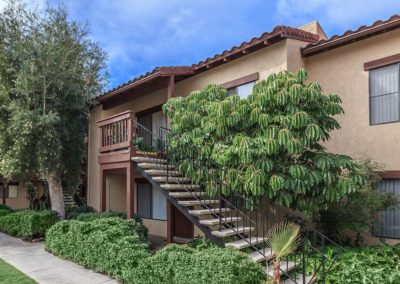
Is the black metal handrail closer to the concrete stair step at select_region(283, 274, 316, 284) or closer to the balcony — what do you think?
the concrete stair step at select_region(283, 274, 316, 284)

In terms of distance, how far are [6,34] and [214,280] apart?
11.8m

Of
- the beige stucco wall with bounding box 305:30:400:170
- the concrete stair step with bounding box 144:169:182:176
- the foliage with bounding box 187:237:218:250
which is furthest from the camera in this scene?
the concrete stair step with bounding box 144:169:182:176

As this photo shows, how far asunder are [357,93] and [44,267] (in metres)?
8.51

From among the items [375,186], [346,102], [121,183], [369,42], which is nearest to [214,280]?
[375,186]

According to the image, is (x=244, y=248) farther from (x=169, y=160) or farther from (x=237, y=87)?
(x=237, y=87)

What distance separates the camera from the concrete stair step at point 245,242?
7975mm

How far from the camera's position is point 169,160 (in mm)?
11172

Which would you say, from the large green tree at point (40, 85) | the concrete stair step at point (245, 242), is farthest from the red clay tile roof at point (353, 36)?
the large green tree at point (40, 85)

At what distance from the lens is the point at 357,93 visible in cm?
992

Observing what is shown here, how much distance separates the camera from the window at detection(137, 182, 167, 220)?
49.8ft

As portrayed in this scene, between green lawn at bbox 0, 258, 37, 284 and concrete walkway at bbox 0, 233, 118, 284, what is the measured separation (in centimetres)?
15

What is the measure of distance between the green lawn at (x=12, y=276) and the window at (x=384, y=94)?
8.40 m

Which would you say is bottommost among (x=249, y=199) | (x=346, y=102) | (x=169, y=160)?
(x=249, y=199)

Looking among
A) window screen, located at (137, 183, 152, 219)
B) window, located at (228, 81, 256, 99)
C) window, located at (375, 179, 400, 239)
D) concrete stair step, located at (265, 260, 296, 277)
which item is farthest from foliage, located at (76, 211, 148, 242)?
window, located at (375, 179, 400, 239)
